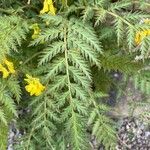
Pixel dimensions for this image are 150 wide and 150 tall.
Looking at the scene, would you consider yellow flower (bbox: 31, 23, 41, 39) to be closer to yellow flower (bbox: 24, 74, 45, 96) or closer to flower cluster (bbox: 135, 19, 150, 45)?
yellow flower (bbox: 24, 74, 45, 96)

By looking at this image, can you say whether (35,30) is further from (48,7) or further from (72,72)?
(72,72)

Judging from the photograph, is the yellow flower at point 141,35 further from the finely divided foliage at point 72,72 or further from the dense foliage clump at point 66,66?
the finely divided foliage at point 72,72

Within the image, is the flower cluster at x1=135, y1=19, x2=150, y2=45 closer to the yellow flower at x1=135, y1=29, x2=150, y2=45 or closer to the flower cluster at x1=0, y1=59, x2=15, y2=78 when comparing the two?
the yellow flower at x1=135, y1=29, x2=150, y2=45

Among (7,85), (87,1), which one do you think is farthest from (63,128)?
(87,1)

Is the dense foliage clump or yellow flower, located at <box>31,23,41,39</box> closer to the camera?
the dense foliage clump

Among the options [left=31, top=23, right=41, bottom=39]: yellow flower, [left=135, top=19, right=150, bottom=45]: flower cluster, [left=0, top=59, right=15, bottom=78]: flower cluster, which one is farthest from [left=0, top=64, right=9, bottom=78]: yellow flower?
[left=135, top=19, right=150, bottom=45]: flower cluster

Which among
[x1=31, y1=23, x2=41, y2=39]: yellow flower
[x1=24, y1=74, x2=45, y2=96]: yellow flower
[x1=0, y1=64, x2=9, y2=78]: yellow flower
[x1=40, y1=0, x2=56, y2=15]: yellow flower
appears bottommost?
[x1=24, y1=74, x2=45, y2=96]: yellow flower

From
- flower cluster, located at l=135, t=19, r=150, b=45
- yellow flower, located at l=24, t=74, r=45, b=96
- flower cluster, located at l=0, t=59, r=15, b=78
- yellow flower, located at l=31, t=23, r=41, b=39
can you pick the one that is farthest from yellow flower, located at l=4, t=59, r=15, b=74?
flower cluster, located at l=135, t=19, r=150, b=45

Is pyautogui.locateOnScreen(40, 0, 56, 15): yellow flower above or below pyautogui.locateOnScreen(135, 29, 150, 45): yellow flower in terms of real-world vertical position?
above

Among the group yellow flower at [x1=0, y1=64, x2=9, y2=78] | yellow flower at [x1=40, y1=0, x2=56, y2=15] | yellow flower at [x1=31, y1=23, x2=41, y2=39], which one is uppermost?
yellow flower at [x1=40, y1=0, x2=56, y2=15]

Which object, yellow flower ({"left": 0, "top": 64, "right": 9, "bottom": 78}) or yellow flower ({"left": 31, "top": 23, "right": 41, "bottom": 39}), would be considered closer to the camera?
yellow flower ({"left": 0, "top": 64, "right": 9, "bottom": 78})

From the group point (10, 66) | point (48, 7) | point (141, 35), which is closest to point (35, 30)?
point (48, 7)
